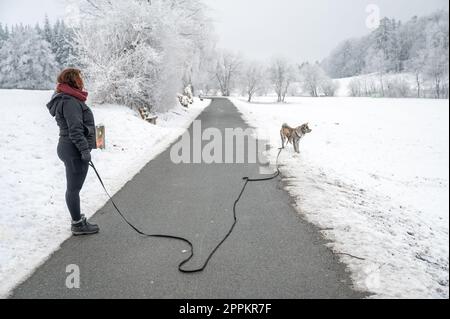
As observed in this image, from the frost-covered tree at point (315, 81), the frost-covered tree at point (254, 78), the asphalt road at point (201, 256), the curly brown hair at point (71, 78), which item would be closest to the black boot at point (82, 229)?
the asphalt road at point (201, 256)

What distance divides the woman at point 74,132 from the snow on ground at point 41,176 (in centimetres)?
48

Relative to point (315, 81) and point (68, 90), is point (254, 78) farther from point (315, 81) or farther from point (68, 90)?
point (68, 90)

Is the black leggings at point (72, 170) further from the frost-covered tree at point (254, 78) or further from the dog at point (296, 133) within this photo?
the frost-covered tree at point (254, 78)

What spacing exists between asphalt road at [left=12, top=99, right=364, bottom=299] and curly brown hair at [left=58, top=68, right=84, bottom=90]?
2.09 meters

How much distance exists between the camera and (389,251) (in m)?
3.74

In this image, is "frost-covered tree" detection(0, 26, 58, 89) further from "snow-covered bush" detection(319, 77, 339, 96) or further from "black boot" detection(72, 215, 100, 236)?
"snow-covered bush" detection(319, 77, 339, 96)

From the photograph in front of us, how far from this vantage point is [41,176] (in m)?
6.73

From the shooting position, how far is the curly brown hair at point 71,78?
13.0 ft

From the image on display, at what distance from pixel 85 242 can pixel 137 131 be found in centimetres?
893

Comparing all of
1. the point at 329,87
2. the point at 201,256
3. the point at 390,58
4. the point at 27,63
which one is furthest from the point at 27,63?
the point at 329,87

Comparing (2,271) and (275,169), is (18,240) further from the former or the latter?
(275,169)

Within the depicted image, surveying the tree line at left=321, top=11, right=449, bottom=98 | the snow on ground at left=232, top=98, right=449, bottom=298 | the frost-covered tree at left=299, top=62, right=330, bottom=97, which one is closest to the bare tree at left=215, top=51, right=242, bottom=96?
the frost-covered tree at left=299, top=62, right=330, bottom=97

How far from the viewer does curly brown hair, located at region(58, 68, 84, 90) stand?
13.0ft

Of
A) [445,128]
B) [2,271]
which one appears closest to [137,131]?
[2,271]
